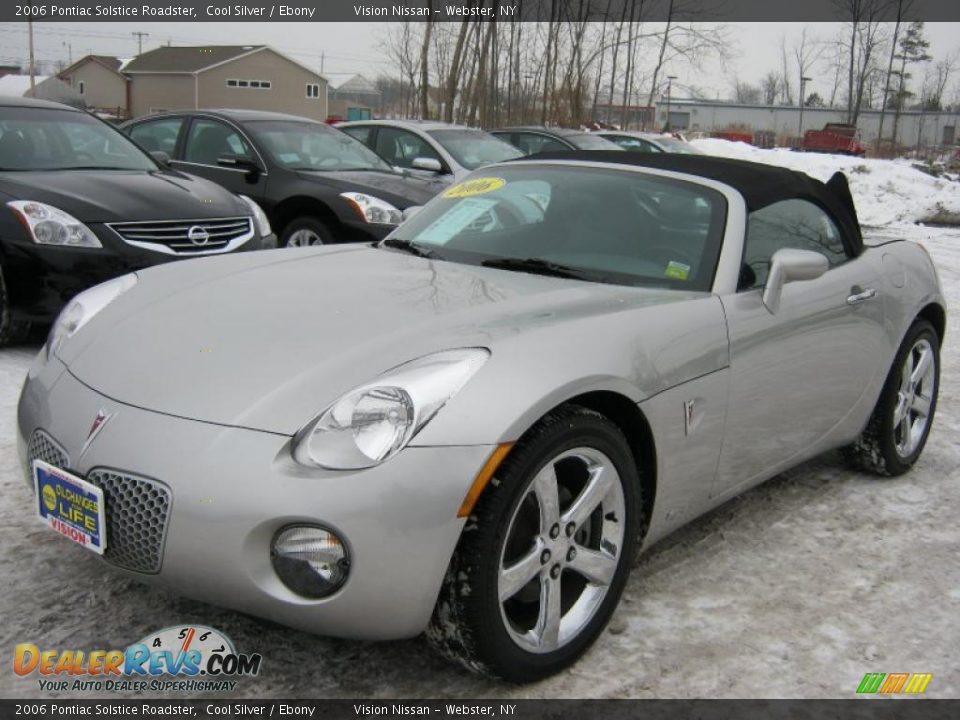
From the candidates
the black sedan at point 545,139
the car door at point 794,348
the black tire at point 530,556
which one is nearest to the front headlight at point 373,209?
the car door at point 794,348

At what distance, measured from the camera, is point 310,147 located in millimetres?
8234

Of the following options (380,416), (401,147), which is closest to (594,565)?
(380,416)

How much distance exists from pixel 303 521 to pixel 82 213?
12.6 feet

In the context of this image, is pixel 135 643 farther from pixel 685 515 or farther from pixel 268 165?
pixel 268 165

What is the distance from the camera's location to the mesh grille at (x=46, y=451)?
2.41 metres

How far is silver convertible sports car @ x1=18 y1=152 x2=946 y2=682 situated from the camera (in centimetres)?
217

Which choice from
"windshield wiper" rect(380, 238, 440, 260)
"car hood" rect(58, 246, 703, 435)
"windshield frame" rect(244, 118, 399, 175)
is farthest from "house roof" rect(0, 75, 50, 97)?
"car hood" rect(58, 246, 703, 435)

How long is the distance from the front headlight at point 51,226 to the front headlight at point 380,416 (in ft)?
11.5

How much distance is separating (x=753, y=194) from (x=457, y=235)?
1089mm

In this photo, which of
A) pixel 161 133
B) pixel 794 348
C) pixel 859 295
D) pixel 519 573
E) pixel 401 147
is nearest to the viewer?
pixel 519 573

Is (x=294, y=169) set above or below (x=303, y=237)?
above

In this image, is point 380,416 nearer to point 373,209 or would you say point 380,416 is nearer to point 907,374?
point 907,374

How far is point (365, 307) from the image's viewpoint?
2.79 meters

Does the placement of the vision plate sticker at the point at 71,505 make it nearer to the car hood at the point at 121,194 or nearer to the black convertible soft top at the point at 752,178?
the black convertible soft top at the point at 752,178
